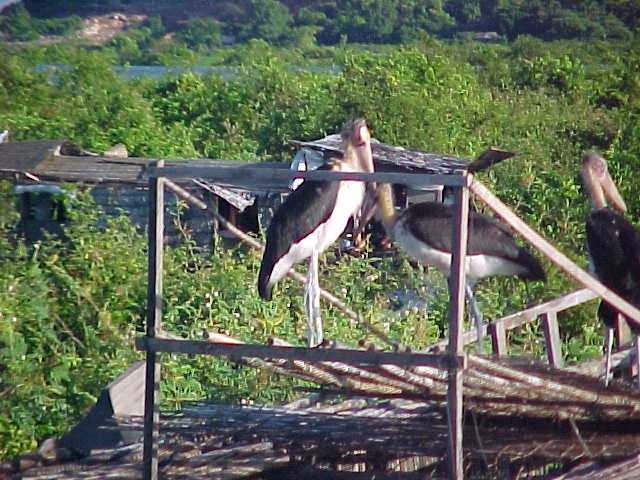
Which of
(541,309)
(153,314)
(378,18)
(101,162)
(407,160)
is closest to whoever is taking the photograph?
(153,314)

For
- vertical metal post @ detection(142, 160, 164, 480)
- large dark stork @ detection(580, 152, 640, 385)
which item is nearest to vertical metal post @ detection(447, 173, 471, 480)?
vertical metal post @ detection(142, 160, 164, 480)

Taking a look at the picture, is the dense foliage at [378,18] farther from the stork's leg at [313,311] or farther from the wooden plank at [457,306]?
the wooden plank at [457,306]

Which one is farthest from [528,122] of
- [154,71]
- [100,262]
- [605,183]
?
[154,71]

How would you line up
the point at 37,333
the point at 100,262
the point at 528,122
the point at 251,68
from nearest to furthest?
1. the point at 37,333
2. the point at 100,262
3. the point at 528,122
4. the point at 251,68

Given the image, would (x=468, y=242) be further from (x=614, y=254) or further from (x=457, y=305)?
(x=457, y=305)

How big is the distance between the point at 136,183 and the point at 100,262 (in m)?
4.88

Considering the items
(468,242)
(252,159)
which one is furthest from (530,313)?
(252,159)

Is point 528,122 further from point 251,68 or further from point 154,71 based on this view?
point 154,71

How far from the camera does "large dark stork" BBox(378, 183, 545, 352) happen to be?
472 cm

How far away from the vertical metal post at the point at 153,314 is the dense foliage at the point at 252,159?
2.44m

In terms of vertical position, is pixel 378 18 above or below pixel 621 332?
below

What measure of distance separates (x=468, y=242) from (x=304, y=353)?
1.25m

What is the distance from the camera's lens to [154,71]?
30.6m

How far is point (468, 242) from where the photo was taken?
4.68 m
